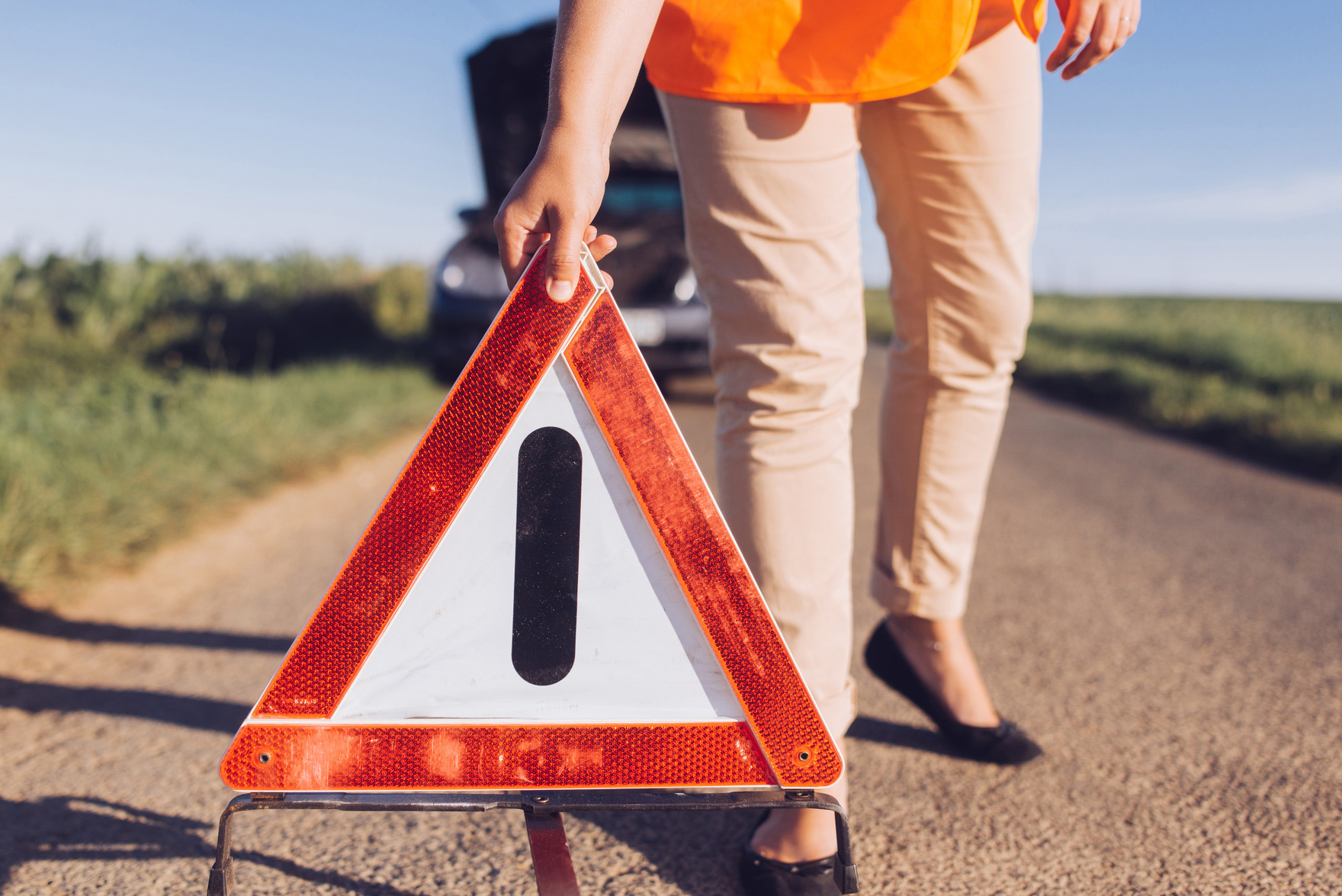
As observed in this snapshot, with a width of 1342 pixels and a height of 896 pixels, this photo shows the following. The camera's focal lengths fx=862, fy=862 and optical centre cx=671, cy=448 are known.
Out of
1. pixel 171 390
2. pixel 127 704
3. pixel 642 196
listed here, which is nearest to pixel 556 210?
pixel 127 704

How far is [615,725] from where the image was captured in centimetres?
103

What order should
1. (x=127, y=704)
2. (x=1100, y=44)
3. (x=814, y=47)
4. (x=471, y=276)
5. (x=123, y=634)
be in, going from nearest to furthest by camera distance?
1. (x=814, y=47)
2. (x=1100, y=44)
3. (x=127, y=704)
4. (x=123, y=634)
5. (x=471, y=276)

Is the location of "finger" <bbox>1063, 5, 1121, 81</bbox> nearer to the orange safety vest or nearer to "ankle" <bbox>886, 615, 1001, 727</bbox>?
the orange safety vest

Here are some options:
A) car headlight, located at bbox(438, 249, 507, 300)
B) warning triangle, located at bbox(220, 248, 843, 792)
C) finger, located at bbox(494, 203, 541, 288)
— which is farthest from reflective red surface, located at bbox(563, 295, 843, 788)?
car headlight, located at bbox(438, 249, 507, 300)

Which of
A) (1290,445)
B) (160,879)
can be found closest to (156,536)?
(160,879)

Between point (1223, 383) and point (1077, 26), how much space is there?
7.72 meters

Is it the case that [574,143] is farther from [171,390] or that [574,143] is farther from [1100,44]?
[171,390]

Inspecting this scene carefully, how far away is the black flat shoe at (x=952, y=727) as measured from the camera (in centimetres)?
149

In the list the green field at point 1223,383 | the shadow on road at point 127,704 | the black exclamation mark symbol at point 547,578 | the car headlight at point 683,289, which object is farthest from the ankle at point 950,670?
the car headlight at point 683,289

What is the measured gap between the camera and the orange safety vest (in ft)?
3.60

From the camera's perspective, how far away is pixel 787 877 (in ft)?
3.71

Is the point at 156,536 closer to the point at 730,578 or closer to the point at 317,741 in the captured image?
the point at 317,741

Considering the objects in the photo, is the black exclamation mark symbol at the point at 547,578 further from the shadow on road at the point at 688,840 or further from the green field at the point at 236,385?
the green field at the point at 236,385

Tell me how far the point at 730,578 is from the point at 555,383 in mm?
306
